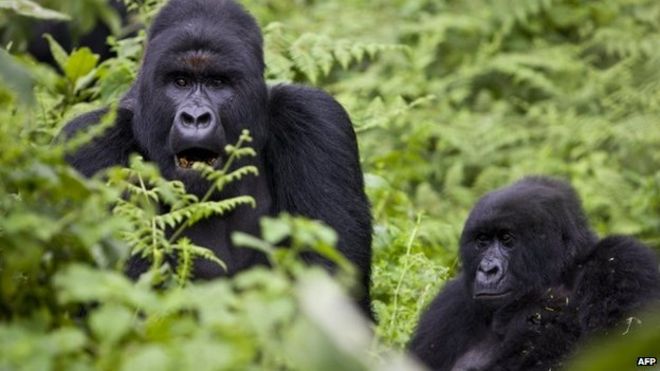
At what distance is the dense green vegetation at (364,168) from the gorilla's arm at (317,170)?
0.45 m

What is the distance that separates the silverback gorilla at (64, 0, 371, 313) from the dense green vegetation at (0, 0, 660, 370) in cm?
23

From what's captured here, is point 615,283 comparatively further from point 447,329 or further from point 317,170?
point 317,170

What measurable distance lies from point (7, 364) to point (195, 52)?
2688 millimetres

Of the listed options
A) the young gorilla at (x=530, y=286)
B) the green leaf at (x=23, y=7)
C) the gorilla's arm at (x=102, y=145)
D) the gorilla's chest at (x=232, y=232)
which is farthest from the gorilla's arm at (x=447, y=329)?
the green leaf at (x=23, y=7)

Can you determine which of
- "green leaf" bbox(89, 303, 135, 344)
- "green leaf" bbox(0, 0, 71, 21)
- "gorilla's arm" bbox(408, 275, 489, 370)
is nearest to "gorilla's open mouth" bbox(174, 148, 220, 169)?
"green leaf" bbox(0, 0, 71, 21)

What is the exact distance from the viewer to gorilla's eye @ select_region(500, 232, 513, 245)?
5.16m

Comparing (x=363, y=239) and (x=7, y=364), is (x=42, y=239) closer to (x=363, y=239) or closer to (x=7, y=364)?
(x=7, y=364)

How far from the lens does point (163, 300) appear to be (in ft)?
8.50

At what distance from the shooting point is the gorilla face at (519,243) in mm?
5078

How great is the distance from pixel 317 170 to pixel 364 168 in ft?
7.39

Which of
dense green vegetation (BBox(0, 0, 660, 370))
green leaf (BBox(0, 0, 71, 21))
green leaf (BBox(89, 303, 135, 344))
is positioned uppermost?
green leaf (BBox(0, 0, 71, 21))

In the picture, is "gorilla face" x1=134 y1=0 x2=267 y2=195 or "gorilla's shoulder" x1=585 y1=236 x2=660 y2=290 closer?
"gorilla's shoulder" x1=585 y1=236 x2=660 y2=290

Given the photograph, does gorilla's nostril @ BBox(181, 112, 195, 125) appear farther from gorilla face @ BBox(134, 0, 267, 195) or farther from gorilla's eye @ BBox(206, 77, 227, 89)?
gorilla's eye @ BBox(206, 77, 227, 89)

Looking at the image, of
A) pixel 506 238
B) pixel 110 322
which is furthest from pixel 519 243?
pixel 110 322
